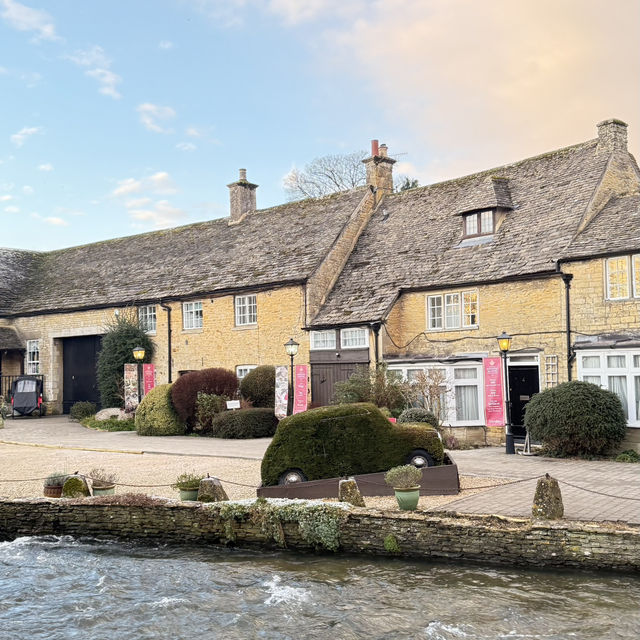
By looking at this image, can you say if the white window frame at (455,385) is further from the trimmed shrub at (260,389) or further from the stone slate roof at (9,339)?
the stone slate roof at (9,339)

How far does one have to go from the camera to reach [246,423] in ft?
78.5

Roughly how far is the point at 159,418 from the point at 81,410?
7.66 metres

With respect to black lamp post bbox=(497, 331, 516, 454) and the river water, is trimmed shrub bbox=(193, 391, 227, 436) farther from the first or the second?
the river water

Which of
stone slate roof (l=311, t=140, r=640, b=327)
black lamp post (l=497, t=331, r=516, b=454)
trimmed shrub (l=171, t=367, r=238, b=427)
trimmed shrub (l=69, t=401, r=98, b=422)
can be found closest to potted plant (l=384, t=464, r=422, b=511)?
black lamp post (l=497, t=331, r=516, b=454)

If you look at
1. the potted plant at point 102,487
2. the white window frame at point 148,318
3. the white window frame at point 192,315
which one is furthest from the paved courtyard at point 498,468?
the white window frame at point 192,315

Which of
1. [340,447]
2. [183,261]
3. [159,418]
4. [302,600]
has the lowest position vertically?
[302,600]

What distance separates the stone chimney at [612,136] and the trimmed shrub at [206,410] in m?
14.4

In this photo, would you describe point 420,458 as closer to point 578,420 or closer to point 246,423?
point 578,420

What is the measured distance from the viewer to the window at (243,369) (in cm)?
2848

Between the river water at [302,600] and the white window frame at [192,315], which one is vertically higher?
the white window frame at [192,315]

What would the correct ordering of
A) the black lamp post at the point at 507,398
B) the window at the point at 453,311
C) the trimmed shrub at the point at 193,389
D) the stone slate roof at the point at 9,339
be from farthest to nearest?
the stone slate roof at the point at 9,339 → the trimmed shrub at the point at 193,389 → the window at the point at 453,311 → the black lamp post at the point at 507,398

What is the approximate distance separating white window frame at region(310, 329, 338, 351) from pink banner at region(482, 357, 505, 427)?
6.27 m

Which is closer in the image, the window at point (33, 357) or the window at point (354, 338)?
the window at point (354, 338)

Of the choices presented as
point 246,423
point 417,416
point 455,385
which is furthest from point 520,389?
point 246,423
